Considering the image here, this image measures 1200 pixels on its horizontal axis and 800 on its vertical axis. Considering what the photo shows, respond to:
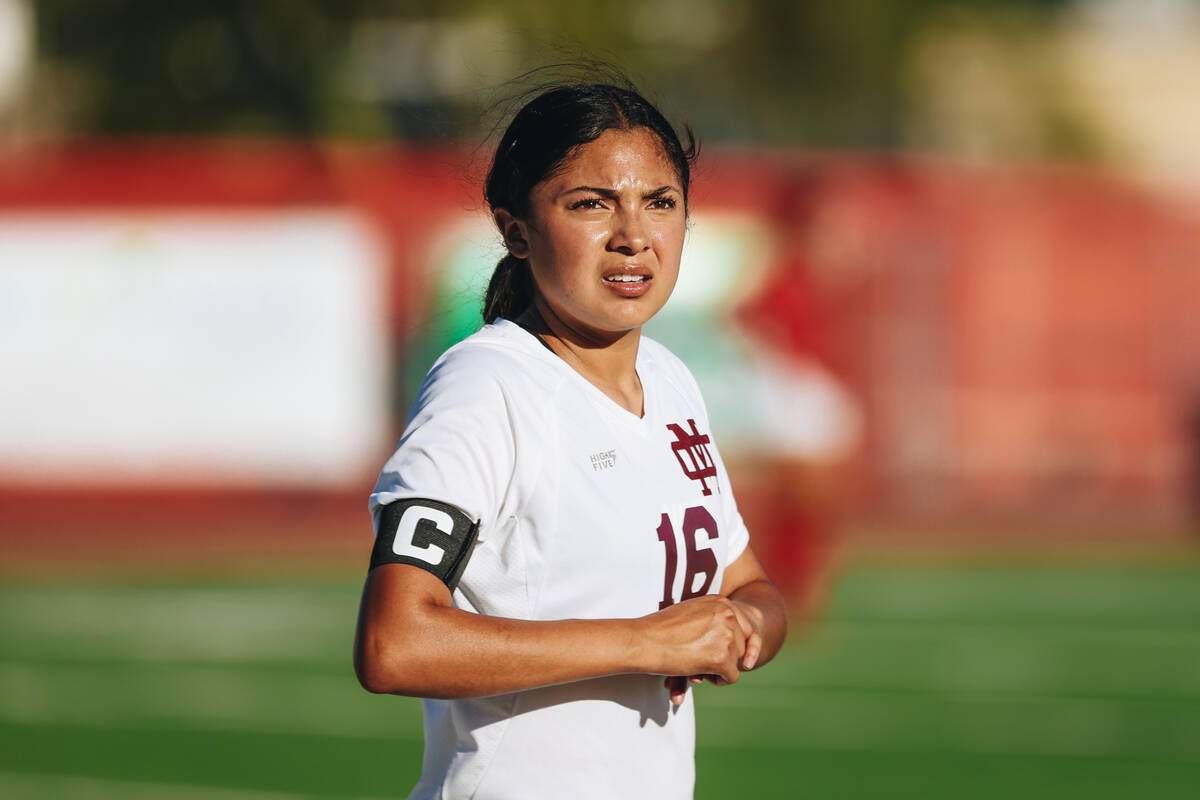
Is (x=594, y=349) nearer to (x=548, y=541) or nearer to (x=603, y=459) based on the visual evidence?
(x=603, y=459)

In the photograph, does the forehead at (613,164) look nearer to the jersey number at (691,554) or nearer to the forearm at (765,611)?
the jersey number at (691,554)

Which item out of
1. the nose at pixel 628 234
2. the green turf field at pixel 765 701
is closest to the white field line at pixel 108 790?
the green turf field at pixel 765 701

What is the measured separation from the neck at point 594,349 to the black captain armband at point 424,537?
0.43 meters

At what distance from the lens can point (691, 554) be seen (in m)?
2.79

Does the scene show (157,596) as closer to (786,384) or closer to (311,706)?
(311,706)

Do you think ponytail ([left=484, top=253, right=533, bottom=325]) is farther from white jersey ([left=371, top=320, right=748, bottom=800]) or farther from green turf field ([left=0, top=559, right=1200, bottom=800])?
green turf field ([left=0, top=559, right=1200, bottom=800])

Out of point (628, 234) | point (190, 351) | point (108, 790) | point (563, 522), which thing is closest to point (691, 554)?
point (563, 522)

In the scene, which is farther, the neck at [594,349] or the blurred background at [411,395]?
the blurred background at [411,395]

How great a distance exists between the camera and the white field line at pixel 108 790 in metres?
6.77

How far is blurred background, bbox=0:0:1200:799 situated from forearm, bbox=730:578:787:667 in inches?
166

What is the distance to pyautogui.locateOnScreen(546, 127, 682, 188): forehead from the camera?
8.88 feet

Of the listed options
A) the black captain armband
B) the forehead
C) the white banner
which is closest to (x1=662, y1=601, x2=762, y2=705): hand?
the black captain armband

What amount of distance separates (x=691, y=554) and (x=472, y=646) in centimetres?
51

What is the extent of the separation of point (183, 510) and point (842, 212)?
682cm
